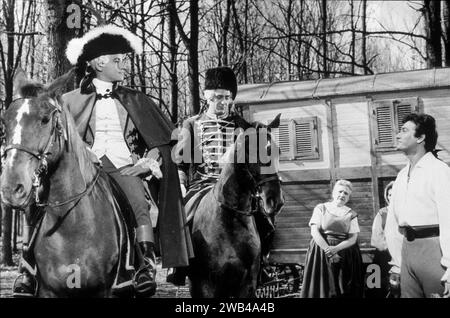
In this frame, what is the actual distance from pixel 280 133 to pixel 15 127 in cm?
517

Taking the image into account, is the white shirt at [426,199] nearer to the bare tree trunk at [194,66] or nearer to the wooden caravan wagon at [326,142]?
the bare tree trunk at [194,66]

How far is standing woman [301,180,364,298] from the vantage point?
5.18 m

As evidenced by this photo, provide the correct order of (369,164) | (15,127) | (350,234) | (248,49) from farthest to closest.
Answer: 1. (248,49)
2. (369,164)
3. (350,234)
4. (15,127)

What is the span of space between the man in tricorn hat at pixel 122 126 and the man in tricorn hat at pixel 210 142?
0.62 metres

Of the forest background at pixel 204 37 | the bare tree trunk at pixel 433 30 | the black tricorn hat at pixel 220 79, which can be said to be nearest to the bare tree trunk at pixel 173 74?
the forest background at pixel 204 37

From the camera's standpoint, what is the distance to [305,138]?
24.1 ft

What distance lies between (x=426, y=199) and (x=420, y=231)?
19 centimetres

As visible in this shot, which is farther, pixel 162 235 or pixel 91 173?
pixel 162 235

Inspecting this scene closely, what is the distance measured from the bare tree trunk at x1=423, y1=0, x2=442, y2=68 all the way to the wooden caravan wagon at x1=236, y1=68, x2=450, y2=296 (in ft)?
2.19

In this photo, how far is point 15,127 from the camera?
7.99 feet

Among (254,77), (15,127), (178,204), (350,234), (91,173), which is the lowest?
(350,234)
